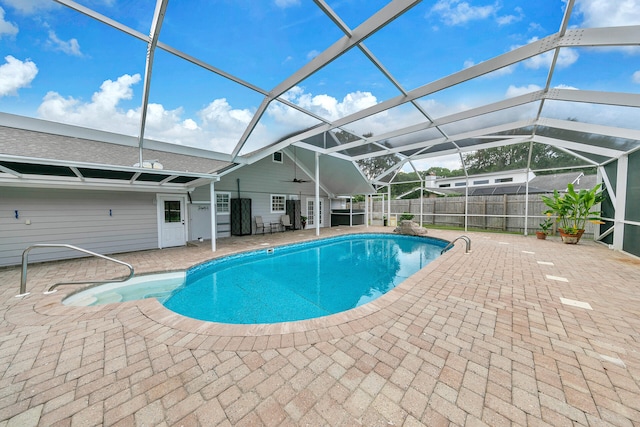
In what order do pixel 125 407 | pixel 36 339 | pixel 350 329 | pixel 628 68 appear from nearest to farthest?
pixel 125 407 → pixel 36 339 → pixel 350 329 → pixel 628 68

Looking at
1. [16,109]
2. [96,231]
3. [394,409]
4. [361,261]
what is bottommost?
[361,261]

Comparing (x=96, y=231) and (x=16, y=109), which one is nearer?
(x=16, y=109)

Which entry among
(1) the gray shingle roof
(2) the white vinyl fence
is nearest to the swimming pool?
(1) the gray shingle roof

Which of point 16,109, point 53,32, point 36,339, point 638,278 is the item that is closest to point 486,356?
point 36,339

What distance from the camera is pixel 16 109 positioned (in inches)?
180

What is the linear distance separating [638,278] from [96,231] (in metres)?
12.7

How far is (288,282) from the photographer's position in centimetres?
533

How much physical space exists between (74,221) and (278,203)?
7.52m

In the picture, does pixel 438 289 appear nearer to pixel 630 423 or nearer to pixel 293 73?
pixel 630 423

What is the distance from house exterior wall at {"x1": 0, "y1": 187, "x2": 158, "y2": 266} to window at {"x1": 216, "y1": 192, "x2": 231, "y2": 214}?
2644mm

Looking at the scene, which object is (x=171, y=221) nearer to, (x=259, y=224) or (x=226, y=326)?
(x=259, y=224)

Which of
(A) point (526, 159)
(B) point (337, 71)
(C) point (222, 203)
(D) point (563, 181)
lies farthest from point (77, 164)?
(D) point (563, 181)

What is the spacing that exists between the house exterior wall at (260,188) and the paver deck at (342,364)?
6045 mm

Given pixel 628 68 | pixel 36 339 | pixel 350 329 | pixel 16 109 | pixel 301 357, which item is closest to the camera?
pixel 301 357
